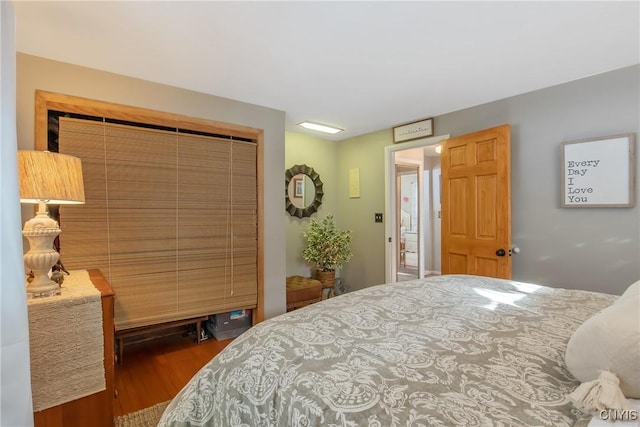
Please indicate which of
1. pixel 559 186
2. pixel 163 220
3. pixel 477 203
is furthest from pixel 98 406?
pixel 559 186

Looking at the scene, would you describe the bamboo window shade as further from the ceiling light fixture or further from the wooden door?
the wooden door

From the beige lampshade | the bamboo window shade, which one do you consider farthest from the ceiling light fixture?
the beige lampshade

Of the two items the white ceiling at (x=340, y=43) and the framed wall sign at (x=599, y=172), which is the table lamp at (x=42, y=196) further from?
the framed wall sign at (x=599, y=172)

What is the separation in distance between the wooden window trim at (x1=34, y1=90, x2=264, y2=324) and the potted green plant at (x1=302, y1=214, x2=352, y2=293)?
1028 millimetres

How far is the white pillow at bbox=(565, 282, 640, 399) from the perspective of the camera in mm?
673

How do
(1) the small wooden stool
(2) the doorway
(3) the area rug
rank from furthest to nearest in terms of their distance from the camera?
(2) the doorway
(1) the small wooden stool
(3) the area rug

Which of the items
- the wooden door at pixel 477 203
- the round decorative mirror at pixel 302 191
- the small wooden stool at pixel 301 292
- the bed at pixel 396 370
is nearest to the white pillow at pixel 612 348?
the bed at pixel 396 370

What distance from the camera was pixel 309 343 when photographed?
1.02 m

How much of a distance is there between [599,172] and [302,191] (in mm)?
2975

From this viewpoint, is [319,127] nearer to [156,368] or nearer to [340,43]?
[340,43]

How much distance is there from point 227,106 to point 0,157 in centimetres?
208

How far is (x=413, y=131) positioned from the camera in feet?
11.7

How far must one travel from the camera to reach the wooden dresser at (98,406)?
1491 millimetres

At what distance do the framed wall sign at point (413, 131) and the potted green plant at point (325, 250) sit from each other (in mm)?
1402
